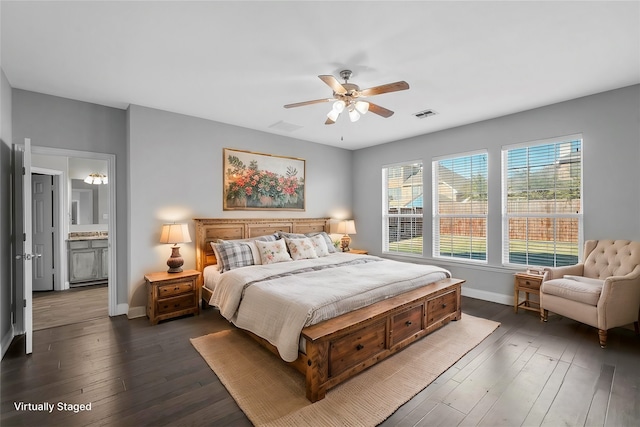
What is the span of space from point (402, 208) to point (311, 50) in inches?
156

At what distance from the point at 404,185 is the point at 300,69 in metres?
3.57

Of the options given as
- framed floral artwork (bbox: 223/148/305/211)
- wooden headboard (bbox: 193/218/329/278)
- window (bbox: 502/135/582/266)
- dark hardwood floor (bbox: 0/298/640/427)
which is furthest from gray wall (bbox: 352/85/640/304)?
wooden headboard (bbox: 193/218/329/278)

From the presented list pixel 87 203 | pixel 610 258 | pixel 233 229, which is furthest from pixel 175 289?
pixel 610 258

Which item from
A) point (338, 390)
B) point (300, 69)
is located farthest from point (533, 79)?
point (338, 390)

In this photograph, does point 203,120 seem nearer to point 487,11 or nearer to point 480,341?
point 487,11

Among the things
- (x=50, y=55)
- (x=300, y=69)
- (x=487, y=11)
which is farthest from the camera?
(x=300, y=69)

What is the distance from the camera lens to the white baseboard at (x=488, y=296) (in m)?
4.39

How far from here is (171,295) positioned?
381 centimetres

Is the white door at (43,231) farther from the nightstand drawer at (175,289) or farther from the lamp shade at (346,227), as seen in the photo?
the lamp shade at (346,227)

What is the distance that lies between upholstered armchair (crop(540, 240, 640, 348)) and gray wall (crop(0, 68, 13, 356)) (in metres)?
5.81

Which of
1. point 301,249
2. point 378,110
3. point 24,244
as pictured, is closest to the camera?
point 24,244

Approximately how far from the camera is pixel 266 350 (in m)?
2.96

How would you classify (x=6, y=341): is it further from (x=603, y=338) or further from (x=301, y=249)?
(x=603, y=338)

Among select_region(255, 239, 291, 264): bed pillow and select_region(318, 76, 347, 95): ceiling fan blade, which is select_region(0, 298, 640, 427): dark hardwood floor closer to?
select_region(255, 239, 291, 264): bed pillow
